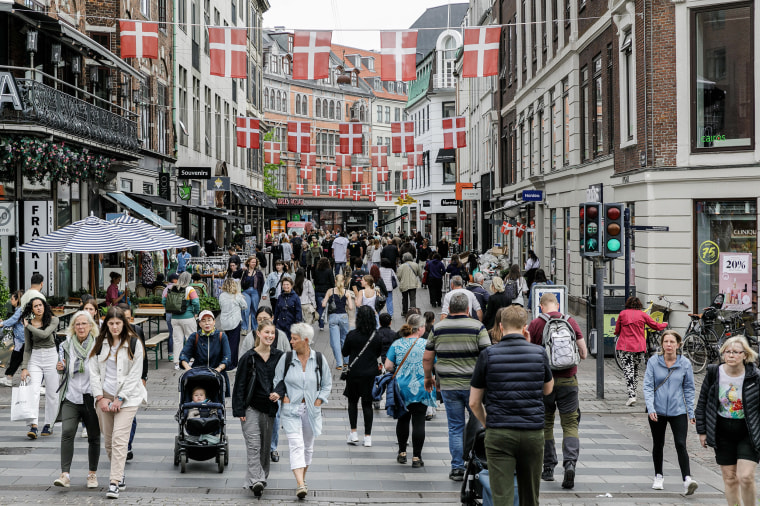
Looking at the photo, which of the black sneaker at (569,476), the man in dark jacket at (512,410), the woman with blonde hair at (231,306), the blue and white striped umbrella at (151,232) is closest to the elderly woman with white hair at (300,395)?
the man in dark jacket at (512,410)


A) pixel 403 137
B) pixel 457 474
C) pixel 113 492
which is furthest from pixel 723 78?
pixel 403 137

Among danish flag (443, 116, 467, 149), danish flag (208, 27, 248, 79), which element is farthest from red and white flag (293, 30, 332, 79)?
danish flag (443, 116, 467, 149)

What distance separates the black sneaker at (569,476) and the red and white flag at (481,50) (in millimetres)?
12306

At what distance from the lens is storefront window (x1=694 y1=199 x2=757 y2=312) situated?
17.3 m

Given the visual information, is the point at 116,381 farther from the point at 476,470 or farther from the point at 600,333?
the point at 600,333

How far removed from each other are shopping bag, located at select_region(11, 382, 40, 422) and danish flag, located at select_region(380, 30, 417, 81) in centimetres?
1080

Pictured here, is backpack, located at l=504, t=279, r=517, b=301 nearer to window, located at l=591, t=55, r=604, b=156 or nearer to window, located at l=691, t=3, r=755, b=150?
window, located at l=691, t=3, r=755, b=150

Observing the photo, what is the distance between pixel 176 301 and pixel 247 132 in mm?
20181

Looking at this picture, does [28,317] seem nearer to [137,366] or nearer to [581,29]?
[137,366]

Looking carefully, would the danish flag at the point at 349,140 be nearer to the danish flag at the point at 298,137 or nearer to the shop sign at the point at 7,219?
the danish flag at the point at 298,137

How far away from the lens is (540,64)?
3275 centimetres

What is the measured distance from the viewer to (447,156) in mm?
68312

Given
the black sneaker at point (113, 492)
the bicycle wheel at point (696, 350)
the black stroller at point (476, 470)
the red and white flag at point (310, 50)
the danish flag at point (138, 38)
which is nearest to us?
the black stroller at point (476, 470)

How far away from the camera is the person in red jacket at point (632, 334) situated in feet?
43.9
